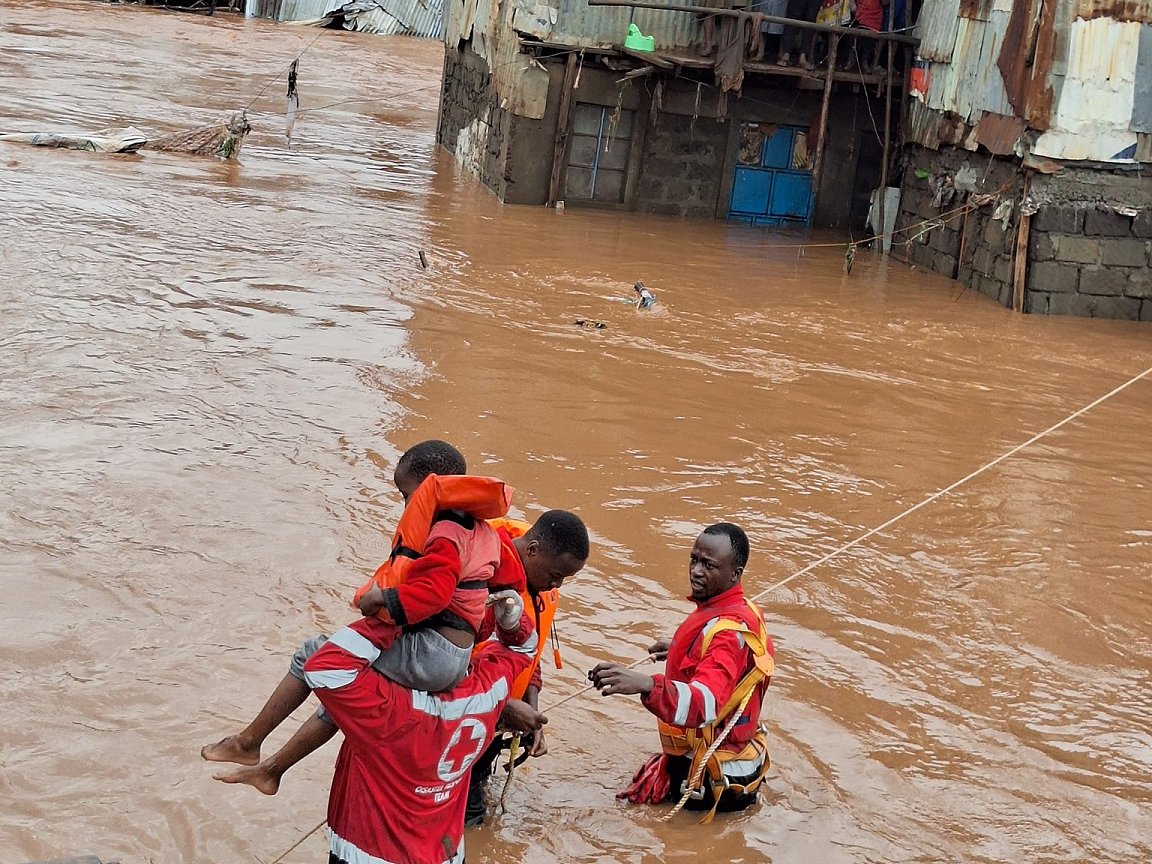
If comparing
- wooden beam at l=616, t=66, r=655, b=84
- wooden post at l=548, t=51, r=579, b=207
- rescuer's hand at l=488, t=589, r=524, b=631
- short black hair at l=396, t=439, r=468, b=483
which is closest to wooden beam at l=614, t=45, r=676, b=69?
wooden beam at l=616, t=66, r=655, b=84

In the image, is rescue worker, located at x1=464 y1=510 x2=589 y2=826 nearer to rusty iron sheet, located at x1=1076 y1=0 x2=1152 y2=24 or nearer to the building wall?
rusty iron sheet, located at x1=1076 y1=0 x2=1152 y2=24

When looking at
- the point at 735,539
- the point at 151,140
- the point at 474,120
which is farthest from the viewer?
the point at 474,120

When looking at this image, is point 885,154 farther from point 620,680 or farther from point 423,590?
point 423,590

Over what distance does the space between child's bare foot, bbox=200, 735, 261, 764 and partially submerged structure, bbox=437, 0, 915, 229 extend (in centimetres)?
1484

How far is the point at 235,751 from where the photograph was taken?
3.47m

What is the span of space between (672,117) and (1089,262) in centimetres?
677

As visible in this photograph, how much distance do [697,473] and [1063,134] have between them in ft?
27.2

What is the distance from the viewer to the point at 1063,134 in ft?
47.9

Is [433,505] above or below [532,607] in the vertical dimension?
above

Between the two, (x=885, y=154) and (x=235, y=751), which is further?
(x=885, y=154)

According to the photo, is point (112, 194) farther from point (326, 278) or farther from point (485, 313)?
point (485, 313)

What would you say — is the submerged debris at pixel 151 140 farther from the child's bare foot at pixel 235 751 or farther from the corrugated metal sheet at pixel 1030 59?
the child's bare foot at pixel 235 751

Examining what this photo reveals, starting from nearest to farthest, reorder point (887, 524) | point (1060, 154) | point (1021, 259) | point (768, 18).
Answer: point (887, 524) → point (1060, 154) → point (1021, 259) → point (768, 18)

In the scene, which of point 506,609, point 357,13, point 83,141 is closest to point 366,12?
point 357,13
